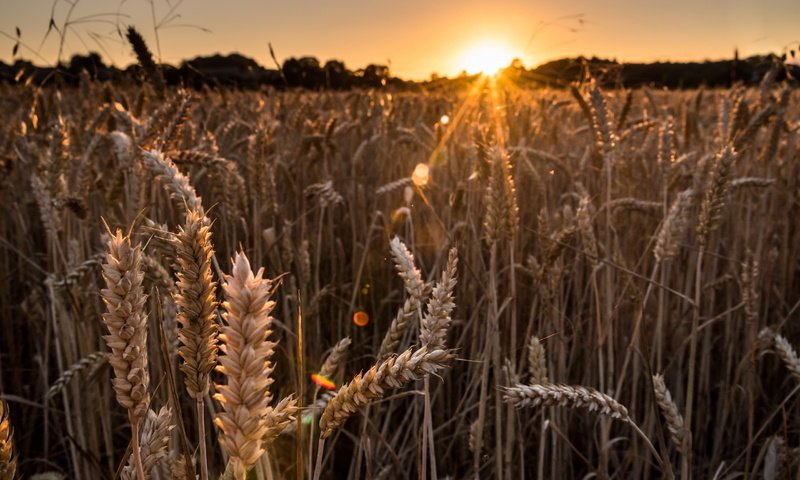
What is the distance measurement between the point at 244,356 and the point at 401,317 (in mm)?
522

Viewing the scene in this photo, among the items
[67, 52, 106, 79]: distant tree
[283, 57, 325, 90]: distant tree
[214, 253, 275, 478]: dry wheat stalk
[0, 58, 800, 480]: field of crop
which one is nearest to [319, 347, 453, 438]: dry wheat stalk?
[0, 58, 800, 480]: field of crop

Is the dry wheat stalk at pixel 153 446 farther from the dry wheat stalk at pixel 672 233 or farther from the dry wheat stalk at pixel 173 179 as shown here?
the dry wheat stalk at pixel 672 233

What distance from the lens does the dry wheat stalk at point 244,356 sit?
48 cm

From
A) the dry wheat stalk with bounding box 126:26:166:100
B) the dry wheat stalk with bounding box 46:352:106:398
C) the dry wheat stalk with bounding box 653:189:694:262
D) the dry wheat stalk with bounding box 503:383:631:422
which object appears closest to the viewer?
the dry wheat stalk with bounding box 503:383:631:422

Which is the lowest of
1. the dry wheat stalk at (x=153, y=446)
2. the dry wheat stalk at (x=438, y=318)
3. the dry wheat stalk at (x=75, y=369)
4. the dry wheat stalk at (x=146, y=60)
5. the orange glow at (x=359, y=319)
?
the orange glow at (x=359, y=319)

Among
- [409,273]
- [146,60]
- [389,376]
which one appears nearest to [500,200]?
[409,273]

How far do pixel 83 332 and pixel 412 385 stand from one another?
1.09 metres

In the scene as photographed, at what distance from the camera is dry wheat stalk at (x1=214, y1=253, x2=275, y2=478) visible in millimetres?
475

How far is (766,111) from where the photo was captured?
232cm

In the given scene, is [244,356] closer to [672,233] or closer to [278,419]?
[278,419]

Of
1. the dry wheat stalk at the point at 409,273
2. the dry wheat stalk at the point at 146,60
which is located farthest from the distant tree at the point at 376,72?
the dry wheat stalk at the point at 409,273

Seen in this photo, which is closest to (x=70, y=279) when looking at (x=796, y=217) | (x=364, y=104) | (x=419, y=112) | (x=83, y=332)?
(x=83, y=332)

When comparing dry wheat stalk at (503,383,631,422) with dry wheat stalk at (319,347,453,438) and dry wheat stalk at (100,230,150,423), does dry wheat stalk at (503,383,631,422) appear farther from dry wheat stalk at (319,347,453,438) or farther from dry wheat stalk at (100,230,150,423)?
dry wheat stalk at (100,230,150,423)

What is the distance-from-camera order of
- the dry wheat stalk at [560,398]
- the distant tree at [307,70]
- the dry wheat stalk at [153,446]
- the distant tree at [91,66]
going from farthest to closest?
the distant tree at [307,70] → the distant tree at [91,66] → the dry wheat stalk at [560,398] → the dry wheat stalk at [153,446]
